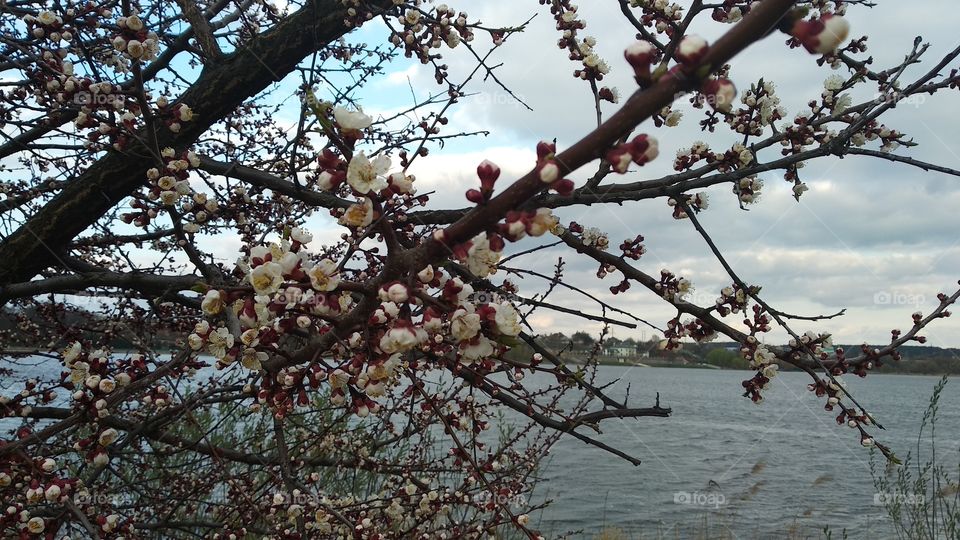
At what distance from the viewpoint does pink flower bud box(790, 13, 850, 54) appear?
73 centimetres

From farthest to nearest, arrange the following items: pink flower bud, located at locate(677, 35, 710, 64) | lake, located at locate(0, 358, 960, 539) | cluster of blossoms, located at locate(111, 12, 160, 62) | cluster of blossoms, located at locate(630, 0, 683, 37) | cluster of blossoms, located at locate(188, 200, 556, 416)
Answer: lake, located at locate(0, 358, 960, 539) < cluster of blossoms, located at locate(630, 0, 683, 37) < cluster of blossoms, located at locate(111, 12, 160, 62) < cluster of blossoms, located at locate(188, 200, 556, 416) < pink flower bud, located at locate(677, 35, 710, 64)

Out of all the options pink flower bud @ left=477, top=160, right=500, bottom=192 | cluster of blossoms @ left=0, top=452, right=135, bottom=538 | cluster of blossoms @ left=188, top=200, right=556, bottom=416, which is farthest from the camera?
cluster of blossoms @ left=0, top=452, right=135, bottom=538

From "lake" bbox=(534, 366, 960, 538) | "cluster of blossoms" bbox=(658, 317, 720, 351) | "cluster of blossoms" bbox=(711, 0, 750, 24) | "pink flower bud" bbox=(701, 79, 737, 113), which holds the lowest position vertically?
"lake" bbox=(534, 366, 960, 538)

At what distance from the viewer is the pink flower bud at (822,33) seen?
729 millimetres

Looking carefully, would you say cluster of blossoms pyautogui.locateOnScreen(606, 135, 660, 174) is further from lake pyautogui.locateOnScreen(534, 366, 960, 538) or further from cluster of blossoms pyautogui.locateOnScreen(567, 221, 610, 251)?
lake pyautogui.locateOnScreen(534, 366, 960, 538)

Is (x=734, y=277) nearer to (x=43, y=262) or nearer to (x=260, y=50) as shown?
(x=260, y=50)

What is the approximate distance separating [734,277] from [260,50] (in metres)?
2.46

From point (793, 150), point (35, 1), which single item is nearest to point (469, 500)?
point (793, 150)

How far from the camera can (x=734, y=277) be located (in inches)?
93.4

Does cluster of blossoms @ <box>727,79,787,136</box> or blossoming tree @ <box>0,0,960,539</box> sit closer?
blossoming tree @ <box>0,0,960,539</box>

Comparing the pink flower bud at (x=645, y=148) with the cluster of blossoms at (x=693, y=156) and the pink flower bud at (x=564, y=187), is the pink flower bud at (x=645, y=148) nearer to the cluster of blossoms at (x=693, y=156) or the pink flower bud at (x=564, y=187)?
the pink flower bud at (x=564, y=187)

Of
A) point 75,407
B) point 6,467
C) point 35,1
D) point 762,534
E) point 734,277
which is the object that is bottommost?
point 762,534

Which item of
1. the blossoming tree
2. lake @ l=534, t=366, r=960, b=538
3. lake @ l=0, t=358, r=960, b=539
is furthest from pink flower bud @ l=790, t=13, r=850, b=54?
lake @ l=534, t=366, r=960, b=538

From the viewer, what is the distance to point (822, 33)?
732 millimetres
